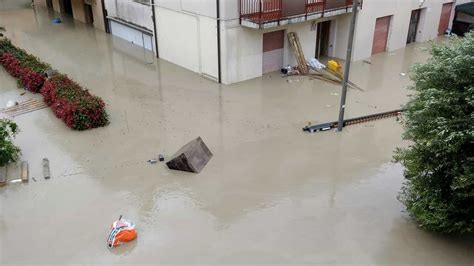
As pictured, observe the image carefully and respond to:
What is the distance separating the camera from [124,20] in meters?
23.0

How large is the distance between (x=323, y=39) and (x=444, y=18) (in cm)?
839

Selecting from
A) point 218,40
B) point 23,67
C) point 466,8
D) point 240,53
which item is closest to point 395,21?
point 466,8

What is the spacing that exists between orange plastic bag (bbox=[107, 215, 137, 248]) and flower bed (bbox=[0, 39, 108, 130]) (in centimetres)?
545

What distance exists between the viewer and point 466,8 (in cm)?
2361

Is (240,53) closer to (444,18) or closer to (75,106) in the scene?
(75,106)

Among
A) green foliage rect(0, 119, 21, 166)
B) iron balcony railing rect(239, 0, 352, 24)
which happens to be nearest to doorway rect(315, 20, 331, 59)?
iron balcony railing rect(239, 0, 352, 24)

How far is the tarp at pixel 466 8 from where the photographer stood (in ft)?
76.5

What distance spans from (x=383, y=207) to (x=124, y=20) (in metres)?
17.8

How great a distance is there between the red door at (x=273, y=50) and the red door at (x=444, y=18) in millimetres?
11136

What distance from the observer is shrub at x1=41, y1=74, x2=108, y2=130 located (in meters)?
13.3

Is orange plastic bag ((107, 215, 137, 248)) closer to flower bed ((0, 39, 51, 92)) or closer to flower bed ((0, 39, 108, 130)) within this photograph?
flower bed ((0, 39, 108, 130))

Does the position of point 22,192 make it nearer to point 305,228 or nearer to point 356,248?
point 305,228

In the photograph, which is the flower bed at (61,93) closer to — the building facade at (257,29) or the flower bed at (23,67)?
the flower bed at (23,67)

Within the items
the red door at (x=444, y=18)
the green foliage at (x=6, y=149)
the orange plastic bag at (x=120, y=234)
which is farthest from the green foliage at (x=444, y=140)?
the red door at (x=444, y=18)
